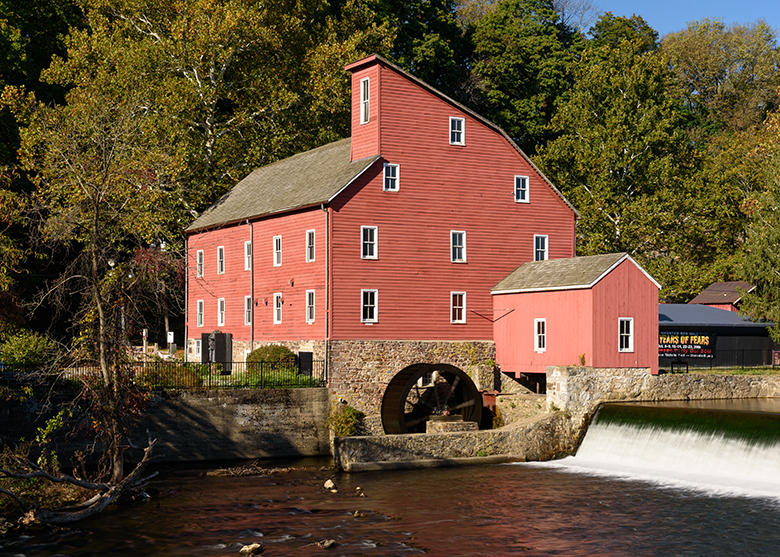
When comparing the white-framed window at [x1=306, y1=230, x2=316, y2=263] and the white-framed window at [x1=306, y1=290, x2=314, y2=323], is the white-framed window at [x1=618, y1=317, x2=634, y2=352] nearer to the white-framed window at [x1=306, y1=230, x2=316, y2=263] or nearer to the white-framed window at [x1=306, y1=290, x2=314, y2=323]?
the white-framed window at [x1=306, y1=290, x2=314, y2=323]

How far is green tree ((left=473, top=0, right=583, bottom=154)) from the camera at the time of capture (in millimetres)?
69562

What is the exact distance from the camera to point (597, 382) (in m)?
33.8

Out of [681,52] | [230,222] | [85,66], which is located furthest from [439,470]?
[681,52]

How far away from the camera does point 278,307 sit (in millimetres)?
39812

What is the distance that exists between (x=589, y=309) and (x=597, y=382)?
2727mm

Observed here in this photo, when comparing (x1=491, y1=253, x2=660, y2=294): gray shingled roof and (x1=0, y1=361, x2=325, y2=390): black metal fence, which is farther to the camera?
(x1=491, y1=253, x2=660, y2=294): gray shingled roof

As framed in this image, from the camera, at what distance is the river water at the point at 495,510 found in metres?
19.8

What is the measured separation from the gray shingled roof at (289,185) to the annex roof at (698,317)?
18.7 meters

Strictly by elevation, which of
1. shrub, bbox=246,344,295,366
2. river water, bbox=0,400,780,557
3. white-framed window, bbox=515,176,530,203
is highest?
white-framed window, bbox=515,176,530,203

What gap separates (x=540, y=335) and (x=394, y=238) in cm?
704

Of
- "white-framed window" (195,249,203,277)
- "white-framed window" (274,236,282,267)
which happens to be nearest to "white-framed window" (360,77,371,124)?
"white-framed window" (274,236,282,267)

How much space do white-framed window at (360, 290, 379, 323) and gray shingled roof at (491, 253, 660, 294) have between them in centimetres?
561

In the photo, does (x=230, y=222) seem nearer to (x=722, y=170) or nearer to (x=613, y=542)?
(x=613, y=542)

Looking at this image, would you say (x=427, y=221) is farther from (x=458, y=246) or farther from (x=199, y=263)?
(x=199, y=263)
